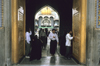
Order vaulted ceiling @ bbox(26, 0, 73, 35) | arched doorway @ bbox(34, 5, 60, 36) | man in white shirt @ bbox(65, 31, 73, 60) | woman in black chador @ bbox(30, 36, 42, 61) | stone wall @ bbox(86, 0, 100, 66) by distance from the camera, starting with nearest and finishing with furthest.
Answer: stone wall @ bbox(86, 0, 100, 66) < man in white shirt @ bbox(65, 31, 73, 60) < woman in black chador @ bbox(30, 36, 42, 61) < vaulted ceiling @ bbox(26, 0, 73, 35) < arched doorway @ bbox(34, 5, 60, 36)

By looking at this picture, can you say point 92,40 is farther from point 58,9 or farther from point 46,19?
point 46,19

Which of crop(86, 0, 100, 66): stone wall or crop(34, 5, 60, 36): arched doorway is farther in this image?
crop(34, 5, 60, 36): arched doorway

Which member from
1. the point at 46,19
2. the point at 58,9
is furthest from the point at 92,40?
the point at 46,19

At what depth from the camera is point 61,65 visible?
16.5ft

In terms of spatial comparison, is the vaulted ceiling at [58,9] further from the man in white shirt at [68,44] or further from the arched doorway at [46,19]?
the arched doorway at [46,19]

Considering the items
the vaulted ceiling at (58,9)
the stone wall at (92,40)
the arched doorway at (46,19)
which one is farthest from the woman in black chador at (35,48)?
the arched doorway at (46,19)

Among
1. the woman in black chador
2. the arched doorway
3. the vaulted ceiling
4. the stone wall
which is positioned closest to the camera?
the stone wall

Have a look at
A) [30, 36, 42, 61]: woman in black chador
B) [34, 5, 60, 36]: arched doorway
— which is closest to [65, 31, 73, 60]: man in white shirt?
[30, 36, 42, 61]: woman in black chador

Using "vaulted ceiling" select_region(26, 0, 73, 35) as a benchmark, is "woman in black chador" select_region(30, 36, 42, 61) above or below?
below

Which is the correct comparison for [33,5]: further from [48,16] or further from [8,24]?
[48,16]

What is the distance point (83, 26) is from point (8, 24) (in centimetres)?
263

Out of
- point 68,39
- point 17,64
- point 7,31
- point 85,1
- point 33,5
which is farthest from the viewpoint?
point 33,5

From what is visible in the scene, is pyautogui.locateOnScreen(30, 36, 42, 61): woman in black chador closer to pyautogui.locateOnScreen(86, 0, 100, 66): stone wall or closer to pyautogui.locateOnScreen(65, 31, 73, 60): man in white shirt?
pyautogui.locateOnScreen(65, 31, 73, 60): man in white shirt

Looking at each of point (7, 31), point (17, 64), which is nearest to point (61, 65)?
point (17, 64)
